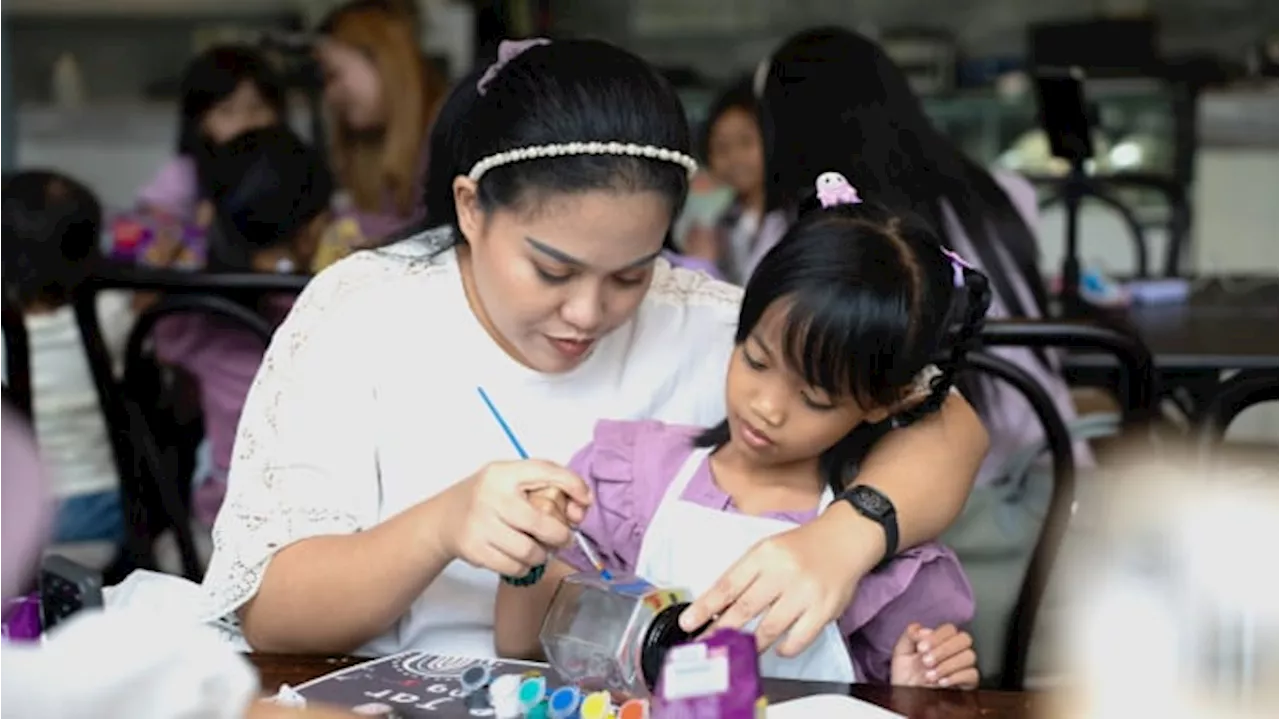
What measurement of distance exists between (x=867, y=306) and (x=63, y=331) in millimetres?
1896

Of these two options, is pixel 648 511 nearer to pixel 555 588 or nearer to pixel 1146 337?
pixel 555 588

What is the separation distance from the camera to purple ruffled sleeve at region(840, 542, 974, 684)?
5.04 ft

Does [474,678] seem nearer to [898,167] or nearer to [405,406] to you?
[405,406]

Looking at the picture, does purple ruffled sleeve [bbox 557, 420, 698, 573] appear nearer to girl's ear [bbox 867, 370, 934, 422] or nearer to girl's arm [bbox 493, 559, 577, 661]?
girl's arm [bbox 493, 559, 577, 661]

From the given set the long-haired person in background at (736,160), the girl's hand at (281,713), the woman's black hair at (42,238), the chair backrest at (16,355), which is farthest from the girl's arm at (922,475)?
the long-haired person in background at (736,160)

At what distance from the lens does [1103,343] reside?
1946 millimetres

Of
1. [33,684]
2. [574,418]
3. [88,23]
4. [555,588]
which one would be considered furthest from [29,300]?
[88,23]

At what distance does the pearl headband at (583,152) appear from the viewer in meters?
1.57

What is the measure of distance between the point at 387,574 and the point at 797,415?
38 cm

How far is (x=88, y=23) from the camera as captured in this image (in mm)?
6551

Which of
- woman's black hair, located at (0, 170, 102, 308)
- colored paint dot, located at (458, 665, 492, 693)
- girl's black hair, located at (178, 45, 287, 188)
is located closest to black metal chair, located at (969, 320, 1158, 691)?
colored paint dot, located at (458, 665, 492, 693)

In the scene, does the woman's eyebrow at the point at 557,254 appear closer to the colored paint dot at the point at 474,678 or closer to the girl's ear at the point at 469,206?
the girl's ear at the point at 469,206

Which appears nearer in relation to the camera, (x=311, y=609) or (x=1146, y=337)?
(x=311, y=609)

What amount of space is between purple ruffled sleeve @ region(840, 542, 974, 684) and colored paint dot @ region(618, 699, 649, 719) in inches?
14.3
